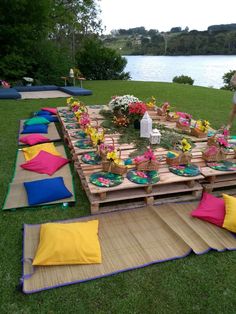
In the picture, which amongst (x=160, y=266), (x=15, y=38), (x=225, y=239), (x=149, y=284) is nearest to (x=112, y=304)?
(x=149, y=284)

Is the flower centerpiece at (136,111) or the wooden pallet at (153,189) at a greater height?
the flower centerpiece at (136,111)

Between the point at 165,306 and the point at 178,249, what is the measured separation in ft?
2.44

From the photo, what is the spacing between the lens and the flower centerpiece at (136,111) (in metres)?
5.87

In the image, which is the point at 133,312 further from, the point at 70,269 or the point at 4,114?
the point at 4,114

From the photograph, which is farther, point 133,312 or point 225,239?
point 225,239

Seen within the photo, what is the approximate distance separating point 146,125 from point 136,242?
8.95 feet

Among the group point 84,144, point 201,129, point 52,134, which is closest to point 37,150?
point 84,144

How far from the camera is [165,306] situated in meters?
2.45

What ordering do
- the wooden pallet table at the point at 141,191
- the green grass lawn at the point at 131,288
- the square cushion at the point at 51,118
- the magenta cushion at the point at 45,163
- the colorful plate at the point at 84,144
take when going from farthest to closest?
1. the square cushion at the point at 51,118
2. the colorful plate at the point at 84,144
3. the magenta cushion at the point at 45,163
4. the wooden pallet table at the point at 141,191
5. the green grass lawn at the point at 131,288

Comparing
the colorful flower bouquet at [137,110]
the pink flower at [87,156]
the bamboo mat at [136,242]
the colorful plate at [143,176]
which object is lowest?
the bamboo mat at [136,242]

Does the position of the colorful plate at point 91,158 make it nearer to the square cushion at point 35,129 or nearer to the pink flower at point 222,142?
the pink flower at point 222,142

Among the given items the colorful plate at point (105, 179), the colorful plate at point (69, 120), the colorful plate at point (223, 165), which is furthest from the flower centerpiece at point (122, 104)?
the colorful plate at point (105, 179)

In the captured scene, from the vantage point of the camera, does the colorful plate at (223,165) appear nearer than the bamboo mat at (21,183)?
No

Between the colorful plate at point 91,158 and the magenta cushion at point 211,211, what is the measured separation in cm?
159
